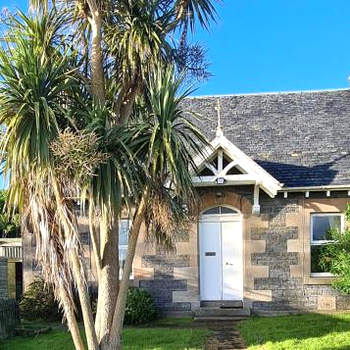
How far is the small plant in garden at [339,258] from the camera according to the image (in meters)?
11.5

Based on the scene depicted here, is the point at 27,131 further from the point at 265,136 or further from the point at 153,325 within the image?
the point at 265,136

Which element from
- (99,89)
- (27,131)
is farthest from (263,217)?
(27,131)

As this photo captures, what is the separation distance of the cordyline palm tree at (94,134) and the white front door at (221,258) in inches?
236

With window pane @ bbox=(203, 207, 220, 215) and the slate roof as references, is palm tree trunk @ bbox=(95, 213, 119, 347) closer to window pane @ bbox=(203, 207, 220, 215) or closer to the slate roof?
window pane @ bbox=(203, 207, 220, 215)

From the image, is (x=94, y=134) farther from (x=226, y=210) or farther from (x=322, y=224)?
(x=322, y=224)

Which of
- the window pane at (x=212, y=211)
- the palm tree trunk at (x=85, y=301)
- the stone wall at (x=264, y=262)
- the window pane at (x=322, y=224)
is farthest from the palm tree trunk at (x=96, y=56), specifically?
the window pane at (x=322, y=224)

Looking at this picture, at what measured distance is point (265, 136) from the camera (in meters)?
14.9

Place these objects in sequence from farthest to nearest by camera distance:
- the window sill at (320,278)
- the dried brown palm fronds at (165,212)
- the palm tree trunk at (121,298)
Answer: the window sill at (320,278), the palm tree trunk at (121,298), the dried brown palm fronds at (165,212)

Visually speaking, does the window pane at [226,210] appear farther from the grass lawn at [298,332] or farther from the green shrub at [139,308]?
the green shrub at [139,308]

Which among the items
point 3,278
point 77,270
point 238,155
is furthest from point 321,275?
point 77,270

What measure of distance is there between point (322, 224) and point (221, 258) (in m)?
2.76

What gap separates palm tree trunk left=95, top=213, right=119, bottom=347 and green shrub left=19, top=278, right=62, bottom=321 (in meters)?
6.06

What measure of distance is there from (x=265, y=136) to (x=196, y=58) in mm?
7202

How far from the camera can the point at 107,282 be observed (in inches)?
285
